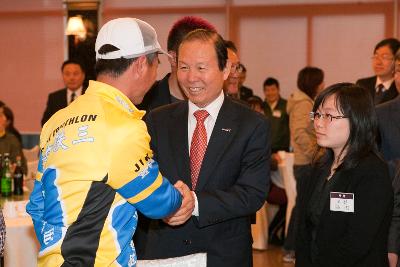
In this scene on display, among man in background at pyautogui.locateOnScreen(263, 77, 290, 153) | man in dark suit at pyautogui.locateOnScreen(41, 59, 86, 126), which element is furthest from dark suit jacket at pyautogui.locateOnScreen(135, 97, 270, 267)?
man in background at pyautogui.locateOnScreen(263, 77, 290, 153)

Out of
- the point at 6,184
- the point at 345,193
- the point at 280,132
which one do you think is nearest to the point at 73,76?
the point at 6,184

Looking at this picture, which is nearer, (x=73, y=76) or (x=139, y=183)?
(x=139, y=183)

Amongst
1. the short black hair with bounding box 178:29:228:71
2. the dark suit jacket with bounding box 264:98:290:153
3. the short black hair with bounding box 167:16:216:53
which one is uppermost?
the short black hair with bounding box 167:16:216:53

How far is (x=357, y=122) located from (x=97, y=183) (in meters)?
1.18

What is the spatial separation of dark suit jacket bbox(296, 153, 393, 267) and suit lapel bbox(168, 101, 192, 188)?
571mm

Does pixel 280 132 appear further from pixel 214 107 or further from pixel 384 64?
pixel 214 107

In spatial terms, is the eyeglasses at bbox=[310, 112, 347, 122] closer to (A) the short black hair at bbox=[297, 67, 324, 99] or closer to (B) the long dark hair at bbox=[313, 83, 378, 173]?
(B) the long dark hair at bbox=[313, 83, 378, 173]

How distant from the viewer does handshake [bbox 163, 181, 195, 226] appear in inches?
89.3

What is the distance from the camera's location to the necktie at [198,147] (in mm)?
2504

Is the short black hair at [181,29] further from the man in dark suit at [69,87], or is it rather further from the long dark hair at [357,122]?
the man in dark suit at [69,87]

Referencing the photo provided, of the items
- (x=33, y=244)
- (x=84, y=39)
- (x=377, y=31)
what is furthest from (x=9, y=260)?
(x=377, y=31)

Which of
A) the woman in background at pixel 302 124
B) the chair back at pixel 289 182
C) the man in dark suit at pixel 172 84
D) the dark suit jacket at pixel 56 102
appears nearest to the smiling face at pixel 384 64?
the woman in background at pixel 302 124

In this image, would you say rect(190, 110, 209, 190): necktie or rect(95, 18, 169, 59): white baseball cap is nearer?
rect(95, 18, 169, 59): white baseball cap

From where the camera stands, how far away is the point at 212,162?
246cm
